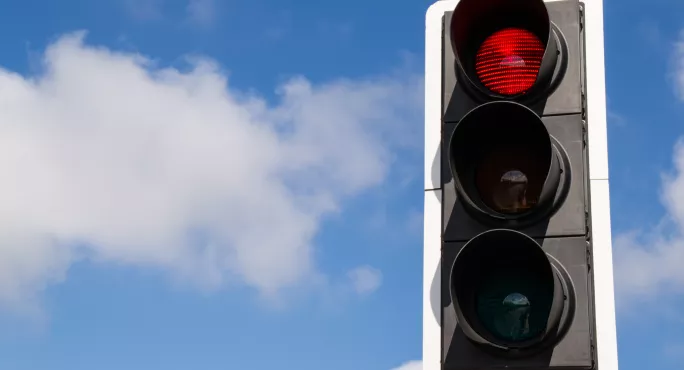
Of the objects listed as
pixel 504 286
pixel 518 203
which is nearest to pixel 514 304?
pixel 504 286

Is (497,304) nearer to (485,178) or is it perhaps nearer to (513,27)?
(485,178)

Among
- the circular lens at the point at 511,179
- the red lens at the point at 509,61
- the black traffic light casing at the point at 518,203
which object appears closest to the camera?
the black traffic light casing at the point at 518,203

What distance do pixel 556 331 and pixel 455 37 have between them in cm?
146

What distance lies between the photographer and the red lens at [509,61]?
444cm

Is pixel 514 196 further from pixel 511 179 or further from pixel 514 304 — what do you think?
pixel 514 304

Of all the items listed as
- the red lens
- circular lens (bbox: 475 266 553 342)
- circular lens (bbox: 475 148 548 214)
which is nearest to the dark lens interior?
circular lens (bbox: 475 266 553 342)

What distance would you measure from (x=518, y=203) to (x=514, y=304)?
466 mm

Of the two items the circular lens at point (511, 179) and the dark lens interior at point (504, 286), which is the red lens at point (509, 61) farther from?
the dark lens interior at point (504, 286)

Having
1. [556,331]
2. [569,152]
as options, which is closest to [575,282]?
[556,331]

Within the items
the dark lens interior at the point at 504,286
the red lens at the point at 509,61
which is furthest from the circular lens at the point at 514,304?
the red lens at the point at 509,61

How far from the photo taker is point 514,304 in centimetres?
402

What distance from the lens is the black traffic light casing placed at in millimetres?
3910

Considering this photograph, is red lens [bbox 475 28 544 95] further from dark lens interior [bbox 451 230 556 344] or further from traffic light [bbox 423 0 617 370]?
dark lens interior [bbox 451 230 556 344]

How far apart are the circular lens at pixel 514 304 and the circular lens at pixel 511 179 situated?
299mm
